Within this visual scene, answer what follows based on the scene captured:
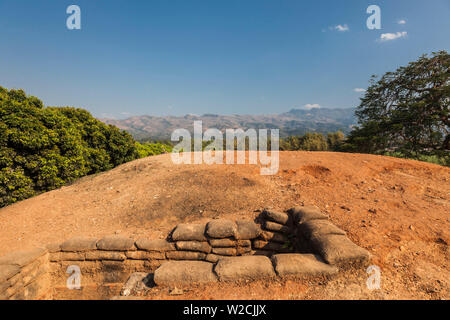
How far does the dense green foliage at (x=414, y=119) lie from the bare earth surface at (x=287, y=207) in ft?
26.0

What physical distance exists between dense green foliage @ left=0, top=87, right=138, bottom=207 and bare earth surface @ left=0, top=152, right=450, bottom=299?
0.66 meters

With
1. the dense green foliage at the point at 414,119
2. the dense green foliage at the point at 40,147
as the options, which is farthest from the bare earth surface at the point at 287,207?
the dense green foliage at the point at 414,119

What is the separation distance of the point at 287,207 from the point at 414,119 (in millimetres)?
15021

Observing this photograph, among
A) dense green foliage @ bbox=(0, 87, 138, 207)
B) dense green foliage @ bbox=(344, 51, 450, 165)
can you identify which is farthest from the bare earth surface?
dense green foliage @ bbox=(344, 51, 450, 165)

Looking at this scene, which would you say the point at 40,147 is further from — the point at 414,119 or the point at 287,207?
the point at 414,119

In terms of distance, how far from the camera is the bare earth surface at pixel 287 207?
111 inches

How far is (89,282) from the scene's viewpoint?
163 inches

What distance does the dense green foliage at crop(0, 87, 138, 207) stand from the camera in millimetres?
6051

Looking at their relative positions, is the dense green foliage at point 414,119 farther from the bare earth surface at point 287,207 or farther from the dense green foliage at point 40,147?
Answer: the dense green foliage at point 40,147

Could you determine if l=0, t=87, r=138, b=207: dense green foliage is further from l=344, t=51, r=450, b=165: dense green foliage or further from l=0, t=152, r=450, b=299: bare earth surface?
l=344, t=51, r=450, b=165: dense green foliage

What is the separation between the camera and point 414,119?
1324cm

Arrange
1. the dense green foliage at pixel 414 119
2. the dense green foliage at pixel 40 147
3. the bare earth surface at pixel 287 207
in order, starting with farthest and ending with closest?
the dense green foliage at pixel 414 119
the dense green foliage at pixel 40 147
the bare earth surface at pixel 287 207
